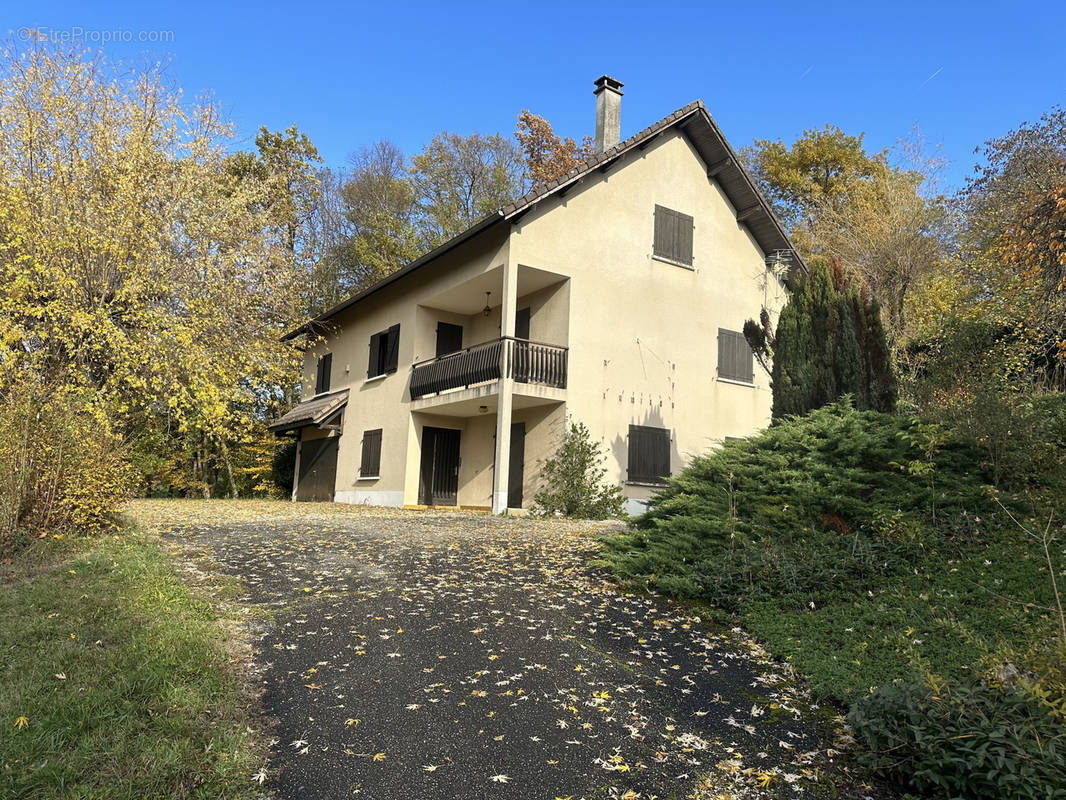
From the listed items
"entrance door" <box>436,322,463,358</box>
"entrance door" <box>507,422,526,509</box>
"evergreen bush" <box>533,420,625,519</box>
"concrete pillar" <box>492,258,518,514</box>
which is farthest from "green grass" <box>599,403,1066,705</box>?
"entrance door" <box>436,322,463,358</box>

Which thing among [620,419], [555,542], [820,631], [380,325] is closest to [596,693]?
[820,631]

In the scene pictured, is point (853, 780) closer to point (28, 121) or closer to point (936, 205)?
point (28, 121)

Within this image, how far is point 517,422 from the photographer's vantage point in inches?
647

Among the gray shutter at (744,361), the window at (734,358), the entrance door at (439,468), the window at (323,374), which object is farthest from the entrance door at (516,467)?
the window at (323,374)

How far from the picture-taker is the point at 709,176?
1816 cm

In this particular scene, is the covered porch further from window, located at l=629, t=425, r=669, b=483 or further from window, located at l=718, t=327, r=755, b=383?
window, located at l=718, t=327, r=755, b=383

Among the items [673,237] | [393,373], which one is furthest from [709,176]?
[393,373]

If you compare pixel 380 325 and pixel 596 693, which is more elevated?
pixel 380 325

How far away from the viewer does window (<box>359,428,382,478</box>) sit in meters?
18.8

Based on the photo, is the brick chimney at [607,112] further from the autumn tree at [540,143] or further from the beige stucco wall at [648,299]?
the autumn tree at [540,143]

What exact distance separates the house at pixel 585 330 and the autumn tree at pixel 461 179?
11.1 metres

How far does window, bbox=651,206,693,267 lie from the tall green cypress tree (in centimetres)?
550

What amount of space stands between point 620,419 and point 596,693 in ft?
37.5

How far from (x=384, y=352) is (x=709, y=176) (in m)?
9.86
